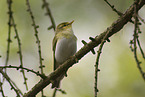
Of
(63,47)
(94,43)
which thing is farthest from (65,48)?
(94,43)

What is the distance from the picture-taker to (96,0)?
763 cm

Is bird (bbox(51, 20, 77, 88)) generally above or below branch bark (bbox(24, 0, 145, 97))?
above

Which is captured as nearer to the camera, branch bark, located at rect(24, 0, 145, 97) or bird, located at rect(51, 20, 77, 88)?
branch bark, located at rect(24, 0, 145, 97)

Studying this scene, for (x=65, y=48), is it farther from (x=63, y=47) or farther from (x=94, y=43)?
(x=94, y=43)

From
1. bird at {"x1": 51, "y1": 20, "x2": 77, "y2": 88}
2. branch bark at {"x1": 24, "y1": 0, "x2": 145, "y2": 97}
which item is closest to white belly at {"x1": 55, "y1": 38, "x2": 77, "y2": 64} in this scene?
bird at {"x1": 51, "y1": 20, "x2": 77, "y2": 88}

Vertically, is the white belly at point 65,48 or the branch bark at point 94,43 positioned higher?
the white belly at point 65,48

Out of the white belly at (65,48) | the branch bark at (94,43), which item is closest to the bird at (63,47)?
the white belly at (65,48)

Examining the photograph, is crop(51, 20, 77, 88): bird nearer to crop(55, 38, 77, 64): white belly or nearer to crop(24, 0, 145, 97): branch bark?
crop(55, 38, 77, 64): white belly

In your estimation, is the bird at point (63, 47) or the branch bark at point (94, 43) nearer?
the branch bark at point (94, 43)

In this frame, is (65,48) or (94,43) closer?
(94,43)

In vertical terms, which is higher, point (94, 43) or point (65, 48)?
point (65, 48)

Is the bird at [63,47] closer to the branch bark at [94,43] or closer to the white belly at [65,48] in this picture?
the white belly at [65,48]

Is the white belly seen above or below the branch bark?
above

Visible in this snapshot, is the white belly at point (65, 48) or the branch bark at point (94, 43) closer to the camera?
the branch bark at point (94, 43)
